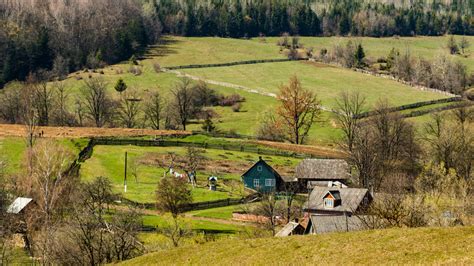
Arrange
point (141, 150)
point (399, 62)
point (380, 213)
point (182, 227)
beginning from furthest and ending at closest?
point (399, 62) < point (141, 150) < point (182, 227) < point (380, 213)

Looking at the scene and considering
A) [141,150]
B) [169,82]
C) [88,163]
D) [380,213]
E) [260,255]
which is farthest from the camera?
[169,82]

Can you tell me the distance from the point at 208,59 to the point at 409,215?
125424 mm

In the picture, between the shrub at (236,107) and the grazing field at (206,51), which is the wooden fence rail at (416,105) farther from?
the grazing field at (206,51)

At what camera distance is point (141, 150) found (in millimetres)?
86500

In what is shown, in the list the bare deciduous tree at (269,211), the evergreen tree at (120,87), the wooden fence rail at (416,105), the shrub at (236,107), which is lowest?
the shrub at (236,107)

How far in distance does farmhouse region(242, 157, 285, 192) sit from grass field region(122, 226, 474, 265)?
120 ft

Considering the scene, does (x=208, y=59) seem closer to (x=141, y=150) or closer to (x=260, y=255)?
(x=141, y=150)

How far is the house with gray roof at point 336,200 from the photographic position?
62.5m

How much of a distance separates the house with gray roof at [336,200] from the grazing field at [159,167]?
935 centimetres

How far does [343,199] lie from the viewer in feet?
211

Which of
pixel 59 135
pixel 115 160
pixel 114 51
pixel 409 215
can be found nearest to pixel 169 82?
pixel 114 51

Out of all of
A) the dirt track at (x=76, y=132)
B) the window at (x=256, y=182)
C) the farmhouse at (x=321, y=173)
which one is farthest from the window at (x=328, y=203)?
the dirt track at (x=76, y=132)

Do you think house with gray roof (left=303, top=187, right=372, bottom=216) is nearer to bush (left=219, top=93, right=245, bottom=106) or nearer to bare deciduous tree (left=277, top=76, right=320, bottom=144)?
bare deciduous tree (left=277, top=76, right=320, bottom=144)

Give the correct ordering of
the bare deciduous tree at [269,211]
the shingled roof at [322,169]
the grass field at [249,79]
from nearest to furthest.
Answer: the bare deciduous tree at [269,211], the shingled roof at [322,169], the grass field at [249,79]
